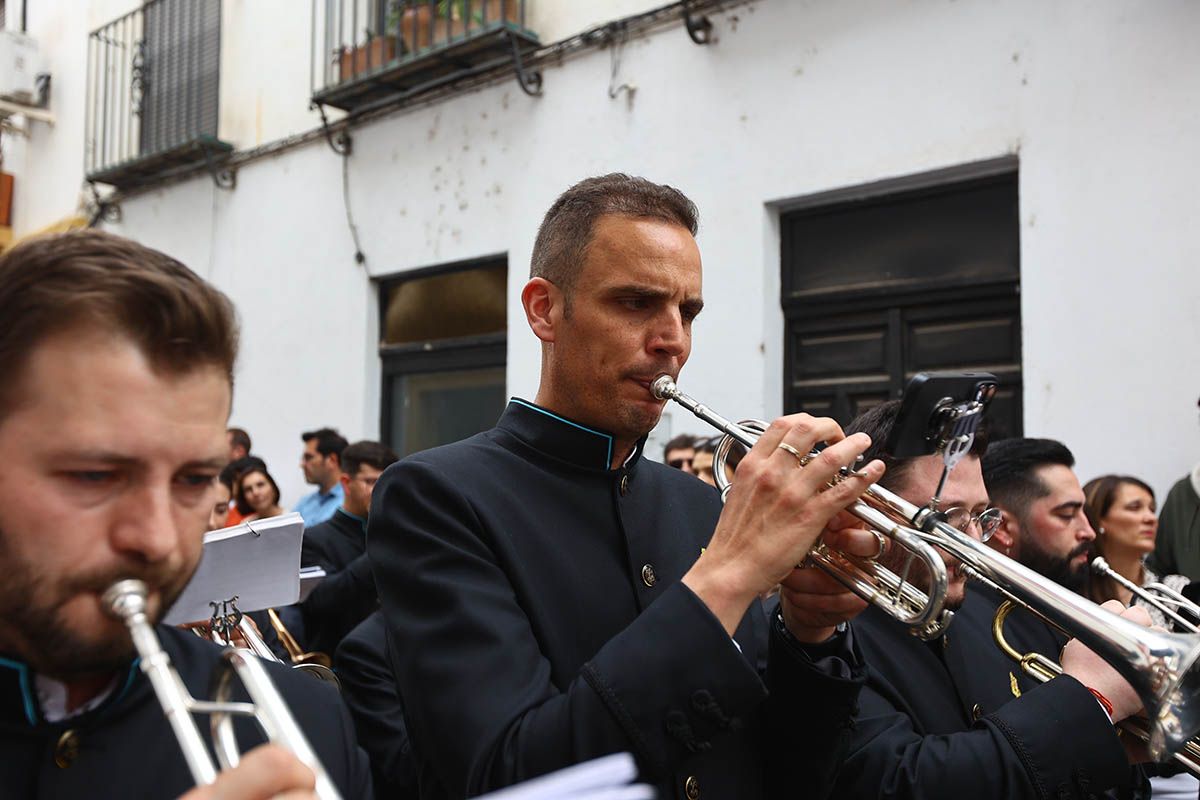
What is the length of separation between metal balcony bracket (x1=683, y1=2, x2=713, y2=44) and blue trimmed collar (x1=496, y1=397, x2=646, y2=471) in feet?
15.4

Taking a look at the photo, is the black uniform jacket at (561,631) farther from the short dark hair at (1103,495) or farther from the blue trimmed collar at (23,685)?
the short dark hair at (1103,495)

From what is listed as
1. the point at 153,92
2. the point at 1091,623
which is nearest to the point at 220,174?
the point at 153,92

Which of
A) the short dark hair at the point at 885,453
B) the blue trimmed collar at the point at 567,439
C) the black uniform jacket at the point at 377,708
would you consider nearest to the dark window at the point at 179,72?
the black uniform jacket at the point at 377,708

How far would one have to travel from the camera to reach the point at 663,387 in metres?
1.90

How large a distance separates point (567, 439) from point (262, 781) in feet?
3.52

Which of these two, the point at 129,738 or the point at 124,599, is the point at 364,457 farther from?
the point at 124,599

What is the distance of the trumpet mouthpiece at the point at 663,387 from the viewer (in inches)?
74.6

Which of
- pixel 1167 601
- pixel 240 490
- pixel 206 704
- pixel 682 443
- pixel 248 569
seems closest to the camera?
pixel 206 704

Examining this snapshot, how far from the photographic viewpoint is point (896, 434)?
6.42ft

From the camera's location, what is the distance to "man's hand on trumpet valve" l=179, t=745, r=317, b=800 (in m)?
0.93

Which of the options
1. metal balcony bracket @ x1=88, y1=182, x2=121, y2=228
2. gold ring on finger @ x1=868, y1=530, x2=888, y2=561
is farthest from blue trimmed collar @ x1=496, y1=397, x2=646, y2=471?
metal balcony bracket @ x1=88, y1=182, x2=121, y2=228

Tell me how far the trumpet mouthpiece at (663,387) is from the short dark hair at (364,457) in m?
3.90

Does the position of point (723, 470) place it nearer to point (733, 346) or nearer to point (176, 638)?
point (176, 638)

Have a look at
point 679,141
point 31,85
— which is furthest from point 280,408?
point 31,85
